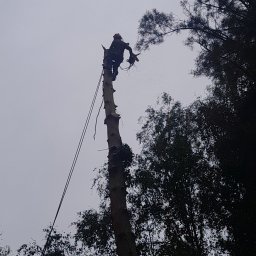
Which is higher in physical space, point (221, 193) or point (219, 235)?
point (221, 193)

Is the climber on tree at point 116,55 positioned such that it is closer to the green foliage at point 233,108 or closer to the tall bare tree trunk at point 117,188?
the tall bare tree trunk at point 117,188

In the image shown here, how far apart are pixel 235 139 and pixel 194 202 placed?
462cm

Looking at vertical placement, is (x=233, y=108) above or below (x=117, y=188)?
above

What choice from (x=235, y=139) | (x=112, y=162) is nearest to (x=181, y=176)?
(x=235, y=139)

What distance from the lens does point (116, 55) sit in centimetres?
702

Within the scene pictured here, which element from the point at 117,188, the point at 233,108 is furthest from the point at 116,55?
the point at 233,108

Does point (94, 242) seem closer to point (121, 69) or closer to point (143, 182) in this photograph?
point (143, 182)

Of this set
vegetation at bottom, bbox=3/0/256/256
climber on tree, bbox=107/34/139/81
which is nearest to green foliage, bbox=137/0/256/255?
vegetation at bottom, bbox=3/0/256/256

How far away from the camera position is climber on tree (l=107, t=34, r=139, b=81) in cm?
682

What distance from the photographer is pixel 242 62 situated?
44.5 ft

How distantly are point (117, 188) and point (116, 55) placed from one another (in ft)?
10.6

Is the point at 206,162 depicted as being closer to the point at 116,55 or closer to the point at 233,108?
the point at 233,108

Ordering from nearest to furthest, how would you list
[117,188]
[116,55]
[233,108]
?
[117,188] → [116,55] → [233,108]

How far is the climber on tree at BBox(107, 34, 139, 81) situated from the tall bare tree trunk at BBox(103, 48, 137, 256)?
1.02m
